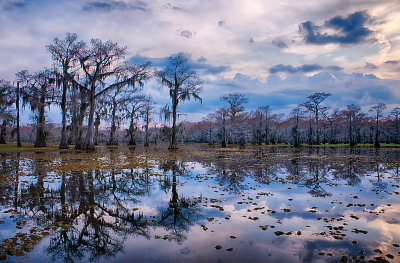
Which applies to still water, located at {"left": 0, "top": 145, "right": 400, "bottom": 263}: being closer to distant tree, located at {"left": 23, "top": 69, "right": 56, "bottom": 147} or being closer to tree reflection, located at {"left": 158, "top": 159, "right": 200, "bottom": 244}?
tree reflection, located at {"left": 158, "top": 159, "right": 200, "bottom": 244}

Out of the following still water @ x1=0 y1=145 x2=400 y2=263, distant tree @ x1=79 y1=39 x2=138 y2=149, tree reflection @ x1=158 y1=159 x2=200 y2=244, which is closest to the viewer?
still water @ x1=0 y1=145 x2=400 y2=263

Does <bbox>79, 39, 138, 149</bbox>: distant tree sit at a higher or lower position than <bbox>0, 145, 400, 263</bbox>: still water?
higher

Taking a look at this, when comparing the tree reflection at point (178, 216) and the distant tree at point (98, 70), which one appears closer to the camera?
the tree reflection at point (178, 216)

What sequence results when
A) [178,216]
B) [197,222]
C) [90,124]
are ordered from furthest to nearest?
[90,124] < [178,216] < [197,222]

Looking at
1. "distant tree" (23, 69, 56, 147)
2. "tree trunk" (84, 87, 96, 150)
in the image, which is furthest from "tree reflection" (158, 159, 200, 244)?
"distant tree" (23, 69, 56, 147)

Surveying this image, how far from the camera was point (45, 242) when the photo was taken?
4.13m

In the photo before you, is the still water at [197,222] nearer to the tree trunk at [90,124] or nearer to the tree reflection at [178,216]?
the tree reflection at [178,216]

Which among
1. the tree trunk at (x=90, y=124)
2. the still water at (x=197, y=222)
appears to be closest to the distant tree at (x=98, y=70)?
the tree trunk at (x=90, y=124)

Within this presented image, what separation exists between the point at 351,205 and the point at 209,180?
17.6ft

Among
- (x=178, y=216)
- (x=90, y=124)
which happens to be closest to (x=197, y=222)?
(x=178, y=216)

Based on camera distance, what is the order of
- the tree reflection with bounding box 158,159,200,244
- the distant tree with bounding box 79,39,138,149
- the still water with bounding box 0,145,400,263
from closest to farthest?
the still water with bounding box 0,145,400,263 < the tree reflection with bounding box 158,159,200,244 < the distant tree with bounding box 79,39,138,149

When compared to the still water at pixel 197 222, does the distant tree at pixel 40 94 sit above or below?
above

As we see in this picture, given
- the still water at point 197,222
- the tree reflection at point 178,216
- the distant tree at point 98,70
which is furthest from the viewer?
the distant tree at point 98,70

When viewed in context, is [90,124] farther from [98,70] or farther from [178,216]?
[178,216]
